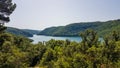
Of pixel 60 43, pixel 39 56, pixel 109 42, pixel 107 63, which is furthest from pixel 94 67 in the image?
pixel 39 56

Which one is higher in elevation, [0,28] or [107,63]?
[0,28]

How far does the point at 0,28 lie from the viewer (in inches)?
1654

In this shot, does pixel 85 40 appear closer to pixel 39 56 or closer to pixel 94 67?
pixel 94 67

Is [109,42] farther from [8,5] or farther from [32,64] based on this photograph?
[32,64]

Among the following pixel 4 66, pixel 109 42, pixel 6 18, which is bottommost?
pixel 4 66

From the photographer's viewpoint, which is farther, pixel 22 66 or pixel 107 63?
pixel 22 66

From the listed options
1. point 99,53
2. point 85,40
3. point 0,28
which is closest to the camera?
point 0,28

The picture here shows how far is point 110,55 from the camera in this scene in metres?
46.9

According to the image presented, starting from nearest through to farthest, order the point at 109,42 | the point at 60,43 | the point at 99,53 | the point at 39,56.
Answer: the point at 99,53, the point at 109,42, the point at 60,43, the point at 39,56

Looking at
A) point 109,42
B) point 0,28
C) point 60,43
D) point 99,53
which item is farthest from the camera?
point 60,43

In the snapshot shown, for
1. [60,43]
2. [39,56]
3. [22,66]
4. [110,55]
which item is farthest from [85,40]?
[39,56]

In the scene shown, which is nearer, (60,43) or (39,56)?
(60,43)

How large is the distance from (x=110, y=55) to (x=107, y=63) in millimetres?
3521

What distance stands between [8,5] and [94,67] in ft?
55.7
